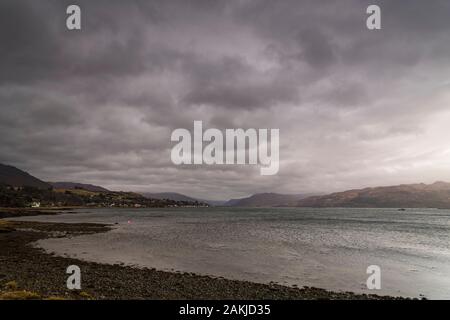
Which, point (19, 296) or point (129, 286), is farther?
point (129, 286)

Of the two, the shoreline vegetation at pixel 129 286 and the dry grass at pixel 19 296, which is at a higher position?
the dry grass at pixel 19 296

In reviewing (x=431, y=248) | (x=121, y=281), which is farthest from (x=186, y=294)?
(x=431, y=248)

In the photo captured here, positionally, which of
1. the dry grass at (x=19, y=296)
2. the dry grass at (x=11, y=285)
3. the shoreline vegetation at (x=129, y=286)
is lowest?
the shoreline vegetation at (x=129, y=286)

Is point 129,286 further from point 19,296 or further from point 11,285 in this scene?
point 11,285

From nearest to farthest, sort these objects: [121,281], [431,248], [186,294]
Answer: [186,294] → [121,281] → [431,248]

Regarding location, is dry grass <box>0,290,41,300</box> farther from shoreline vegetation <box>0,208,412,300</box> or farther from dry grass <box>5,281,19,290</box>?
dry grass <box>5,281,19,290</box>

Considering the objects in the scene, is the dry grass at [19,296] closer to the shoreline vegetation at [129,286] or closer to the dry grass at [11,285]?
the shoreline vegetation at [129,286]

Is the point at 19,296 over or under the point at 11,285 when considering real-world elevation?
over

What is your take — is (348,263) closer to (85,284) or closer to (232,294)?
(232,294)

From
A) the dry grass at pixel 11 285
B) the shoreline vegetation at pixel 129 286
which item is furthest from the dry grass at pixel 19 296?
the dry grass at pixel 11 285

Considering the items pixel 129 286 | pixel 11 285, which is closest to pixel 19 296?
pixel 11 285

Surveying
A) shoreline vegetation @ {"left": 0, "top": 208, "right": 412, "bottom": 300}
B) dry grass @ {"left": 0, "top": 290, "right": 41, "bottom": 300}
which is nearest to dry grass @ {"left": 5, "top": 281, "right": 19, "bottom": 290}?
shoreline vegetation @ {"left": 0, "top": 208, "right": 412, "bottom": 300}
